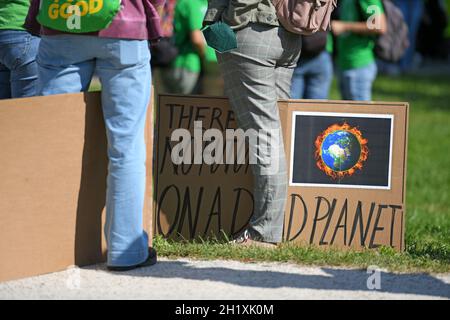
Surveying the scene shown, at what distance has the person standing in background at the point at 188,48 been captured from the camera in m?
8.70

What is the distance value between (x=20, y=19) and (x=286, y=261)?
1962 mm

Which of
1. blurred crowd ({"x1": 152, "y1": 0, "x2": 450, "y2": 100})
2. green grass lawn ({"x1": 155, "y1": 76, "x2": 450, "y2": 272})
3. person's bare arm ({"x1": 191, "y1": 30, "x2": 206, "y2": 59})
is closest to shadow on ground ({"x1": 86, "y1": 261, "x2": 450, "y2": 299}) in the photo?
green grass lawn ({"x1": 155, "y1": 76, "x2": 450, "y2": 272})

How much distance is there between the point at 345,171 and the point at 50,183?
1.70 meters

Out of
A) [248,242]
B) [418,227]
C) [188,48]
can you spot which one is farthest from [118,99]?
[188,48]

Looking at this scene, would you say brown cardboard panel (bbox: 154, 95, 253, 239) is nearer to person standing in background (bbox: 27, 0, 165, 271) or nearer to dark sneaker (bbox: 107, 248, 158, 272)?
dark sneaker (bbox: 107, 248, 158, 272)

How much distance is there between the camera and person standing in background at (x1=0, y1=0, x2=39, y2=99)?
5344 millimetres

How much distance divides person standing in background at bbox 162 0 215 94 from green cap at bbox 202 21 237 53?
12.0 ft

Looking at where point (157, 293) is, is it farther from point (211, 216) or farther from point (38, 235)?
→ point (211, 216)

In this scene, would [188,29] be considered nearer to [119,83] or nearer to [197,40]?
[197,40]

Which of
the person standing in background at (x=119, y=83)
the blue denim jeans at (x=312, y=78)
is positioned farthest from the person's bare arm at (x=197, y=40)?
the person standing in background at (x=119, y=83)

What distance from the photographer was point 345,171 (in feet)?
18.0

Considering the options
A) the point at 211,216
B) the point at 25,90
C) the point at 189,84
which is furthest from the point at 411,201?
the point at 25,90

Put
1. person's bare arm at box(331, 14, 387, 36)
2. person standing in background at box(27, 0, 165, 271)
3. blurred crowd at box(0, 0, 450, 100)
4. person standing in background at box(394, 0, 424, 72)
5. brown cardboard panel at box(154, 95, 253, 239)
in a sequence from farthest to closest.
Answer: person standing in background at box(394, 0, 424, 72) → person's bare arm at box(331, 14, 387, 36) → brown cardboard panel at box(154, 95, 253, 239) → blurred crowd at box(0, 0, 450, 100) → person standing in background at box(27, 0, 165, 271)

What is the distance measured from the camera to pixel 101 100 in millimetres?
4785
